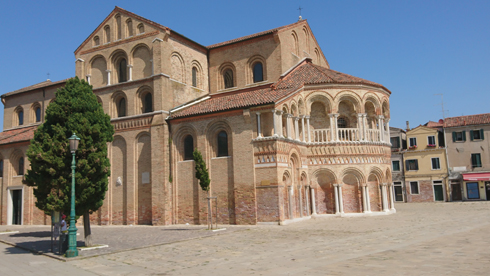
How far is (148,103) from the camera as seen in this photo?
26.5 metres

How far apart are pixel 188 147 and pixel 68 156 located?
10.7 metres

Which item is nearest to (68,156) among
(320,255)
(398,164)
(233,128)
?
(320,255)

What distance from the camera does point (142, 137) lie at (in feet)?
85.3

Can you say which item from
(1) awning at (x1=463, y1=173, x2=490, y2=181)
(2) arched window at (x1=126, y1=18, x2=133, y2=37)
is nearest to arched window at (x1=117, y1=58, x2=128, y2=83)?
(2) arched window at (x1=126, y1=18, x2=133, y2=37)

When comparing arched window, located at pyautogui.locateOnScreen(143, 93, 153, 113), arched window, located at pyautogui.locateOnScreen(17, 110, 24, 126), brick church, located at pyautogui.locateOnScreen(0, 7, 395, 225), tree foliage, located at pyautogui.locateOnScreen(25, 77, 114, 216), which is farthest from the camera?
arched window, located at pyautogui.locateOnScreen(17, 110, 24, 126)

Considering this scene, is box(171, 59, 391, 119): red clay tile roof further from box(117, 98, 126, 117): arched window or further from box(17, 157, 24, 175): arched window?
box(17, 157, 24, 175): arched window

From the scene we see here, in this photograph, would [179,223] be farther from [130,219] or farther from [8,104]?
[8,104]

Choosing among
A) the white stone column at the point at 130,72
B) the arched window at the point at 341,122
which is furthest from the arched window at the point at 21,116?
the arched window at the point at 341,122

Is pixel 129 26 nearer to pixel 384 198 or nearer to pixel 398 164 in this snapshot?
pixel 384 198

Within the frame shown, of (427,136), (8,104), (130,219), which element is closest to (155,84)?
(130,219)

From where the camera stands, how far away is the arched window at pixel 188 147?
24750 mm

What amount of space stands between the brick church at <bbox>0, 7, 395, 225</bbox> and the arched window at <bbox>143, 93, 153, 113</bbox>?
69 mm

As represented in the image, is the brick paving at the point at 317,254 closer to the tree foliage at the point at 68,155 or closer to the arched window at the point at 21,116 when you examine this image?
the tree foliage at the point at 68,155

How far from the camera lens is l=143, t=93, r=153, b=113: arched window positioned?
26298 mm
